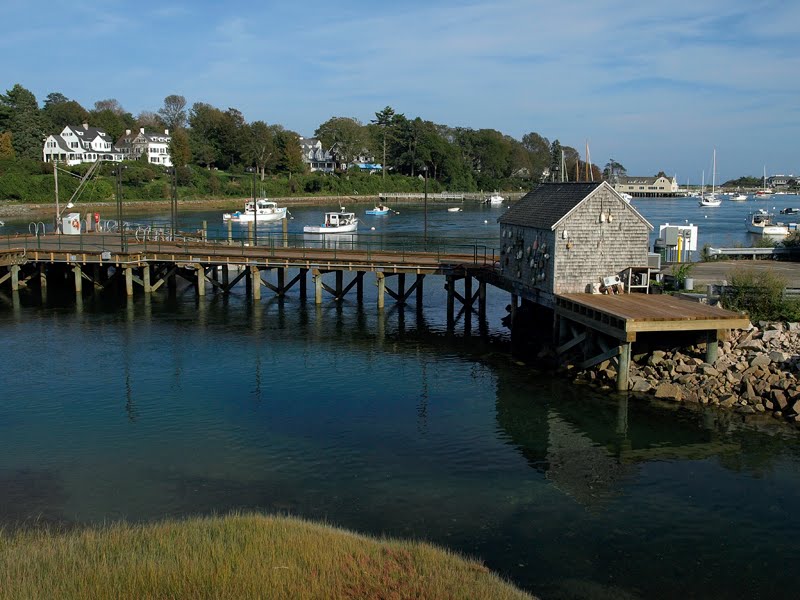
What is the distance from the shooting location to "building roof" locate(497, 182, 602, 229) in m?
31.2

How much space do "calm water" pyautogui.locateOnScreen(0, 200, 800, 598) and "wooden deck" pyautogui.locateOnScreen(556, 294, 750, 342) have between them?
2.60 metres

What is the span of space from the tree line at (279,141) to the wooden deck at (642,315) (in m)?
100

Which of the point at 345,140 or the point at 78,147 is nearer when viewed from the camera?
the point at 78,147

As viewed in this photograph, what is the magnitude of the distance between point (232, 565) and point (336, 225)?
71.6 m

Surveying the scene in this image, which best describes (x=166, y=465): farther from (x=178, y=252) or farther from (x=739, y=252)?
(x=739, y=252)

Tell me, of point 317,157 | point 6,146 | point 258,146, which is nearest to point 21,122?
point 6,146

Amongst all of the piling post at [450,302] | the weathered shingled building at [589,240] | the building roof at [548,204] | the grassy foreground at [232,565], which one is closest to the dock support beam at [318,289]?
the piling post at [450,302]

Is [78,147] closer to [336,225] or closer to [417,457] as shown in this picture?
[336,225]

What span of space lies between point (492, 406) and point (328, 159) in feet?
499

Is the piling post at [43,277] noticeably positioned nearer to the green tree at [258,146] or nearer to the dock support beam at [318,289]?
the dock support beam at [318,289]

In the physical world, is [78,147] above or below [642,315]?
above

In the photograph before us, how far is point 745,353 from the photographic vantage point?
27.4 m

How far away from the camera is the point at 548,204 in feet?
110

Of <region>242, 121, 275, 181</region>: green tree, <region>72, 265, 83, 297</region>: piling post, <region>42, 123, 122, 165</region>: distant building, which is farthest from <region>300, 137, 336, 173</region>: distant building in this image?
<region>72, 265, 83, 297</region>: piling post
